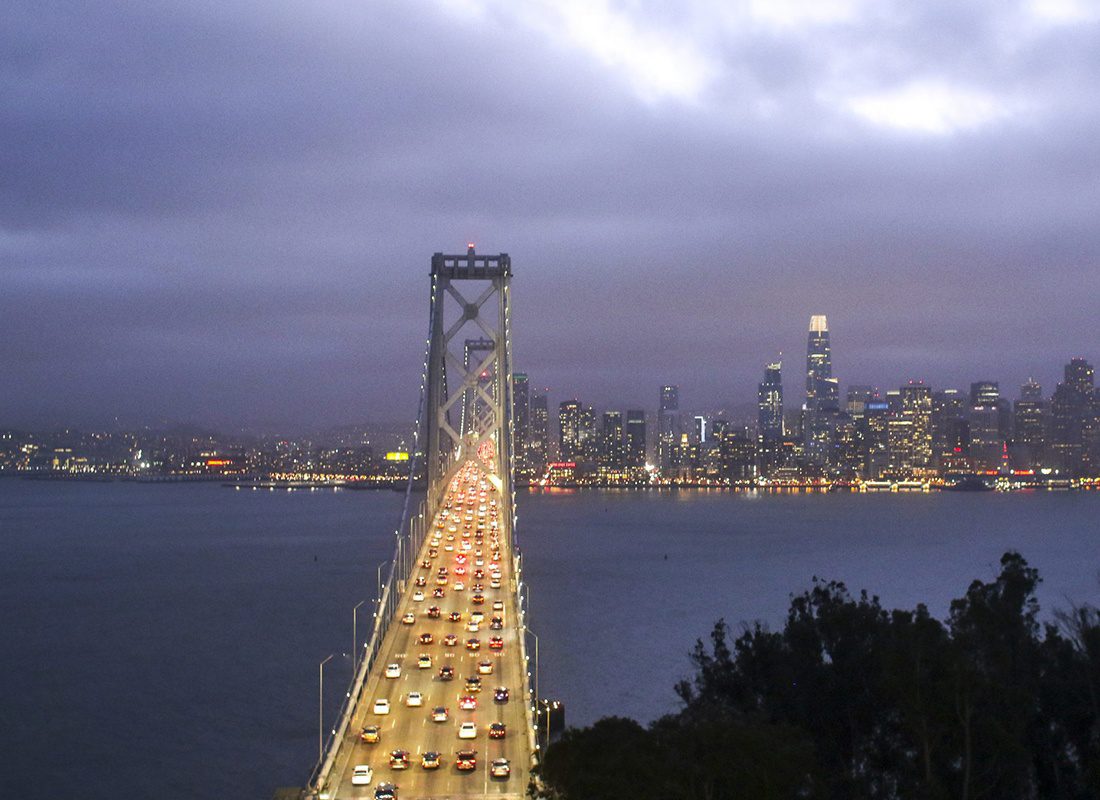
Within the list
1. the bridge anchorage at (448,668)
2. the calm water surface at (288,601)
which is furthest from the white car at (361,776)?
the calm water surface at (288,601)

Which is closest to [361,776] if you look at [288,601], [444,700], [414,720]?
[414,720]

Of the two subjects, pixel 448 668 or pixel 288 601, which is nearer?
pixel 448 668

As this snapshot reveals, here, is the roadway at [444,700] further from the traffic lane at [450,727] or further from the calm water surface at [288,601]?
the calm water surface at [288,601]

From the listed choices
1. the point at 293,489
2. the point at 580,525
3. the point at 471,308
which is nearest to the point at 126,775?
the point at 471,308

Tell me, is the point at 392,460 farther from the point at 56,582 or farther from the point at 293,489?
the point at 56,582

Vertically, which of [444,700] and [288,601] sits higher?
[444,700]

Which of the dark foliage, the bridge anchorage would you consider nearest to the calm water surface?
the bridge anchorage

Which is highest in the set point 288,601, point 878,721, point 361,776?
point 878,721

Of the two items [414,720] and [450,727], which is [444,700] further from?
[450,727]
